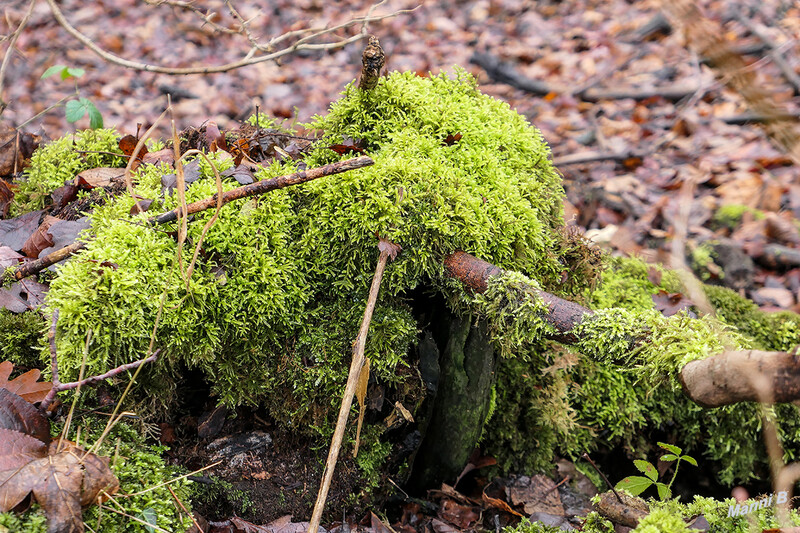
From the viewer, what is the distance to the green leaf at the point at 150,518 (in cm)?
169

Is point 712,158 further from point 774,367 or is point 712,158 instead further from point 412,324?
point 774,367

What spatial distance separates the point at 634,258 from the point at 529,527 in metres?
2.25

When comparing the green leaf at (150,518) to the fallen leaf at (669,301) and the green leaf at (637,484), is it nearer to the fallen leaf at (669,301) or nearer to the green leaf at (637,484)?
the green leaf at (637,484)

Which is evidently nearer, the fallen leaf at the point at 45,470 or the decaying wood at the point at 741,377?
the decaying wood at the point at 741,377

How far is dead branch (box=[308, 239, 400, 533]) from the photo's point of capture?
1710mm

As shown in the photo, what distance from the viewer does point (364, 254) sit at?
2312 millimetres

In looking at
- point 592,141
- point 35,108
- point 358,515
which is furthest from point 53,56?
point 358,515

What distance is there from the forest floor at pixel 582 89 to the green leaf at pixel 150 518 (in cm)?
194

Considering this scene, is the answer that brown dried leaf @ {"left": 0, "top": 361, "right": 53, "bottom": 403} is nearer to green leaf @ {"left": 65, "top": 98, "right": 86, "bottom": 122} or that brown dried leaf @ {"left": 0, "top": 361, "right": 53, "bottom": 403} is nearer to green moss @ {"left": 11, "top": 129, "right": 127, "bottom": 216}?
green moss @ {"left": 11, "top": 129, "right": 127, "bottom": 216}

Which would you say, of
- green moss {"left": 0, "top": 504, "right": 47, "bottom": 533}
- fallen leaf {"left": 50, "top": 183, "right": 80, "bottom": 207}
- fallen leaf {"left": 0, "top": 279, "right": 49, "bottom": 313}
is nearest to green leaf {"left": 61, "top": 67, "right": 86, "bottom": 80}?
fallen leaf {"left": 50, "top": 183, "right": 80, "bottom": 207}

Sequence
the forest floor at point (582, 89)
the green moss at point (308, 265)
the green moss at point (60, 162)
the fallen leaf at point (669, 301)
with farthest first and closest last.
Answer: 1. the forest floor at point (582, 89)
2. the fallen leaf at point (669, 301)
3. the green moss at point (60, 162)
4. the green moss at point (308, 265)

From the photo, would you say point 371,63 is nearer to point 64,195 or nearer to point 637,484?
point 64,195

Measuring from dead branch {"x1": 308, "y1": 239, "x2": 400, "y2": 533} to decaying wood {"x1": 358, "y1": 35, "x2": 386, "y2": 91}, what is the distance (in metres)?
0.84

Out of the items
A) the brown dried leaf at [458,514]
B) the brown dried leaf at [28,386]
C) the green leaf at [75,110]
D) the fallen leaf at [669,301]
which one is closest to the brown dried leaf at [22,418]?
the brown dried leaf at [28,386]
